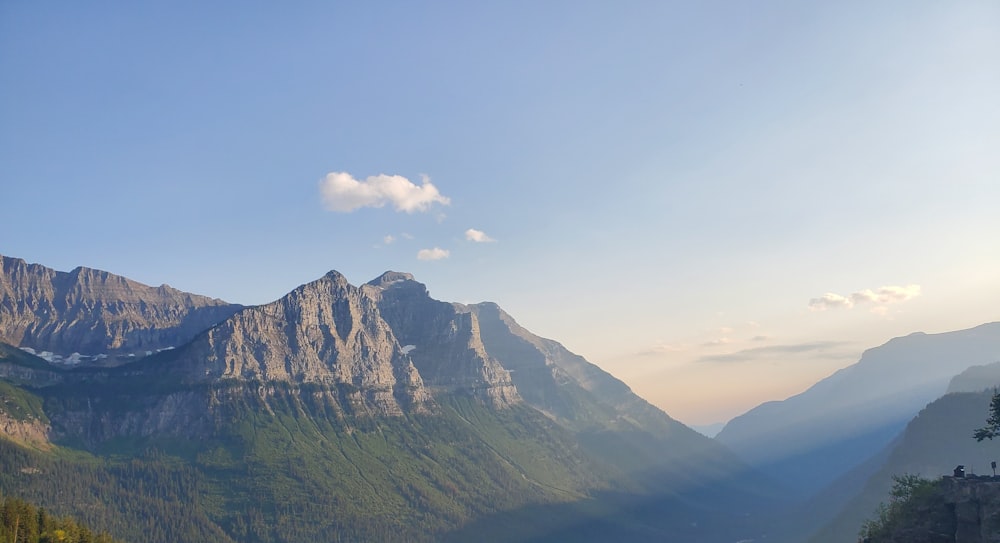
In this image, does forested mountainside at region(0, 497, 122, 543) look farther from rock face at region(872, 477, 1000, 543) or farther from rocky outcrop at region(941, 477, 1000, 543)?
rocky outcrop at region(941, 477, 1000, 543)

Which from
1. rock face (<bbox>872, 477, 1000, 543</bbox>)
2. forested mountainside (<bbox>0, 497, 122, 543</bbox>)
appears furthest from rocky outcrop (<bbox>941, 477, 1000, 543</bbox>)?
forested mountainside (<bbox>0, 497, 122, 543</bbox>)

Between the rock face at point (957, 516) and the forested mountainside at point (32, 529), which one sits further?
the forested mountainside at point (32, 529)

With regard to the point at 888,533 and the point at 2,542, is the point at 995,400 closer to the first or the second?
the point at 888,533

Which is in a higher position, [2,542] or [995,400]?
[995,400]

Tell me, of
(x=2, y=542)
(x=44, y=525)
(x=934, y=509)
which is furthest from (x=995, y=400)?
(x=44, y=525)

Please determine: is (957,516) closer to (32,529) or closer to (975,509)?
(975,509)

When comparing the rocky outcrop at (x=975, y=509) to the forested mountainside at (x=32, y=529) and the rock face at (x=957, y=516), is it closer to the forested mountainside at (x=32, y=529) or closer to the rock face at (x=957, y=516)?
the rock face at (x=957, y=516)

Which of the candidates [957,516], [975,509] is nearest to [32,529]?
[957,516]

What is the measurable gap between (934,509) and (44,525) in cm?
21281

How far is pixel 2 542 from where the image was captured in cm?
15875

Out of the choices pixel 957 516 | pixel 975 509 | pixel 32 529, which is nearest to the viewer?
pixel 975 509

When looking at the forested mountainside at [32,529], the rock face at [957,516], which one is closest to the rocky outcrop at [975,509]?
the rock face at [957,516]

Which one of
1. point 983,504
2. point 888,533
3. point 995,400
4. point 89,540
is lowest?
point 89,540

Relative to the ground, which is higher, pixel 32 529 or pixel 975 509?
pixel 975 509
